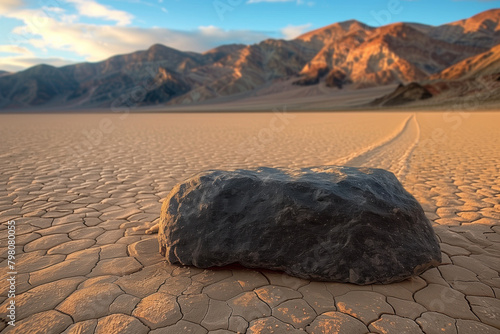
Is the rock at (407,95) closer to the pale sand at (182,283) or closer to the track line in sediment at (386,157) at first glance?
the track line in sediment at (386,157)

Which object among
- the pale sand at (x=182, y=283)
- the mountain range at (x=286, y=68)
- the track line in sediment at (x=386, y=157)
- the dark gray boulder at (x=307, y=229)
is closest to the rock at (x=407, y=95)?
the mountain range at (x=286, y=68)

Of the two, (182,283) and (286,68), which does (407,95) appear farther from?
(286,68)

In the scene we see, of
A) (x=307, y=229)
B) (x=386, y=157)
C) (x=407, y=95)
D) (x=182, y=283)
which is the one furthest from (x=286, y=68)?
(x=182, y=283)

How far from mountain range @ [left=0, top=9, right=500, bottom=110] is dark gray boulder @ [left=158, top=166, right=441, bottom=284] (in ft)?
146

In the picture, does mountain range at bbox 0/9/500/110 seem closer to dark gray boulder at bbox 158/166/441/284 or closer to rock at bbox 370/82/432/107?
rock at bbox 370/82/432/107

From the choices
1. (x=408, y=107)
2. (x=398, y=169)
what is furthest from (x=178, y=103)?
(x=398, y=169)

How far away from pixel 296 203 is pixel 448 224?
77.6 inches

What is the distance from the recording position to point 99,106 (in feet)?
303

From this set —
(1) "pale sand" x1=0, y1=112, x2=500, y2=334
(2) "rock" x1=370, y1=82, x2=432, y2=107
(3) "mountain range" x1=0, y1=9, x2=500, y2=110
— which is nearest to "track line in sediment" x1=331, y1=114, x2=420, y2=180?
(1) "pale sand" x1=0, y1=112, x2=500, y2=334

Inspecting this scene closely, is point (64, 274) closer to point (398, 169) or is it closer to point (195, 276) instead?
point (195, 276)

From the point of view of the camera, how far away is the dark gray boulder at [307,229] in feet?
6.61

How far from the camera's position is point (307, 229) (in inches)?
81.4

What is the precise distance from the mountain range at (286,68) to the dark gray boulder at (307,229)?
146ft

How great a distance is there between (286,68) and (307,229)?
311 feet
